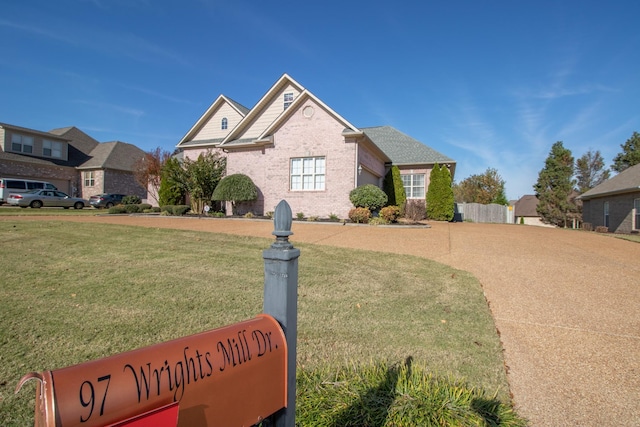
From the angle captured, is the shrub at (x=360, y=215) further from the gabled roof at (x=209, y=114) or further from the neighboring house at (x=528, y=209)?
the neighboring house at (x=528, y=209)

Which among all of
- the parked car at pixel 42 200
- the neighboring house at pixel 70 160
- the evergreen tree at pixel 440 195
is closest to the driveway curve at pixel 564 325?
the evergreen tree at pixel 440 195

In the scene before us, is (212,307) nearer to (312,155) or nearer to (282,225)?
(282,225)

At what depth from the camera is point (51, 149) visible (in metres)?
31.0

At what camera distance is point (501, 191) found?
40.8 m

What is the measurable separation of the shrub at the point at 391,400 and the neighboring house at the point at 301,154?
44.5 feet

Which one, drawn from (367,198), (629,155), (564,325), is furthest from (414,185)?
(629,155)

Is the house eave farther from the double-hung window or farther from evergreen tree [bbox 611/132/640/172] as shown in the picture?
the double-hung window

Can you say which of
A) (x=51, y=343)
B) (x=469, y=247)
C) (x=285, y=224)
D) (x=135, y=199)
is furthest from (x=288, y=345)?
(x=135, y=199)

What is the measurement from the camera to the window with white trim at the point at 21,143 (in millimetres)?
28356

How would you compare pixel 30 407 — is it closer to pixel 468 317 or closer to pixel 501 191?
pixel 468 317

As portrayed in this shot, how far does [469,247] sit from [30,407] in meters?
9.43

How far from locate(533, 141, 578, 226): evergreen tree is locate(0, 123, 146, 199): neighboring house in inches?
1737

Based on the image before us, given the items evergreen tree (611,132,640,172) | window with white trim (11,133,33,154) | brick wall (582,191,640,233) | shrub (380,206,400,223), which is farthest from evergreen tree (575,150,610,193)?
window with white trim (11,133,33,154)

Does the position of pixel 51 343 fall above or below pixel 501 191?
below
